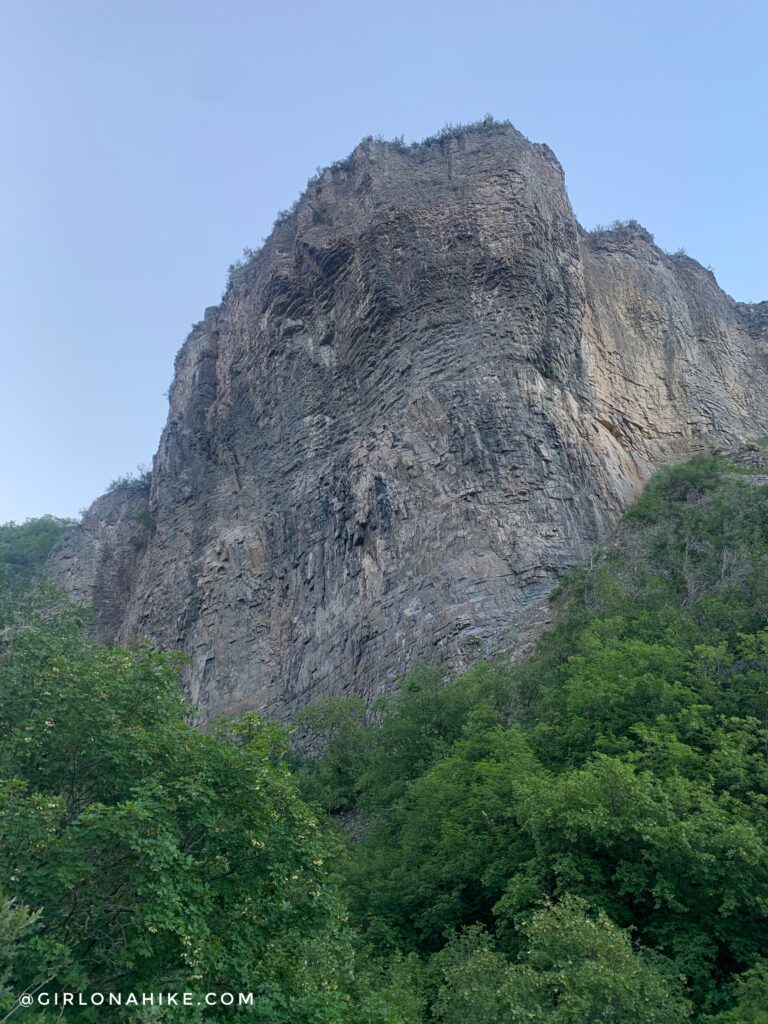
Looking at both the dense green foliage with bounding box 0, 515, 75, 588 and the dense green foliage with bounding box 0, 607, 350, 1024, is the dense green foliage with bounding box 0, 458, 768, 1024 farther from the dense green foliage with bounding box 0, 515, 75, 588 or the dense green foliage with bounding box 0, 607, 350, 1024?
the dense green foliage with bounding box 0, 515, 75, 588

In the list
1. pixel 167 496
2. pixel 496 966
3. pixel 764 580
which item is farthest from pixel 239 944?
pixel 167 496

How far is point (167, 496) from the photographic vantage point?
130ft

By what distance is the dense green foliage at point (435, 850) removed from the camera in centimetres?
801

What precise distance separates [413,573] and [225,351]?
718 inches

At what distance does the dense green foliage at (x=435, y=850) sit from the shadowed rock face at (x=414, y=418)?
7.79 m

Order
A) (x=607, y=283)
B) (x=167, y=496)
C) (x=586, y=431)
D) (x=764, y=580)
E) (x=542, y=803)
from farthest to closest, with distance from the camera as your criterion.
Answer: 1. (x=167, y=496)
2. (x=607, y=283)
3. (x=586, y=431)
4. (x=764, y=580)
5. (x=542, y=803)

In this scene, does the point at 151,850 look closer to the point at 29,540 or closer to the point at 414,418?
the point at 414,418

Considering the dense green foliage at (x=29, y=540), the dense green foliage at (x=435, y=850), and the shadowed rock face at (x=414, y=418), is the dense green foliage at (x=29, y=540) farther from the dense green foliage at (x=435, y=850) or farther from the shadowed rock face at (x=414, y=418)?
the dense green foliage at (x=435, y=850)

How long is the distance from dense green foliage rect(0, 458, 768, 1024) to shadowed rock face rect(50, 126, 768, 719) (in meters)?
7.79

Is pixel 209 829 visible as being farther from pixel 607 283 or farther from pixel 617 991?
pixel 607 283

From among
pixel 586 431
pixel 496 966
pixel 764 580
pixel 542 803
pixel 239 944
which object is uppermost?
pixel 586 431

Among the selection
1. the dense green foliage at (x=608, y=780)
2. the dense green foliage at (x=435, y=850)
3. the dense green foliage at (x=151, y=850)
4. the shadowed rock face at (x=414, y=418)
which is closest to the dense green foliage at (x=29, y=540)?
the shadowed rock face at (x=414, y=418)

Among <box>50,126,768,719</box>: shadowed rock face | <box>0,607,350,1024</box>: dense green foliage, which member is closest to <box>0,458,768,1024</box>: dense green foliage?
<box>0,607,350,1024</box>: dense green foliage

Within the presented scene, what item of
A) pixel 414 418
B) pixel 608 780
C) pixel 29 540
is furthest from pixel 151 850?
pixel 29 540
